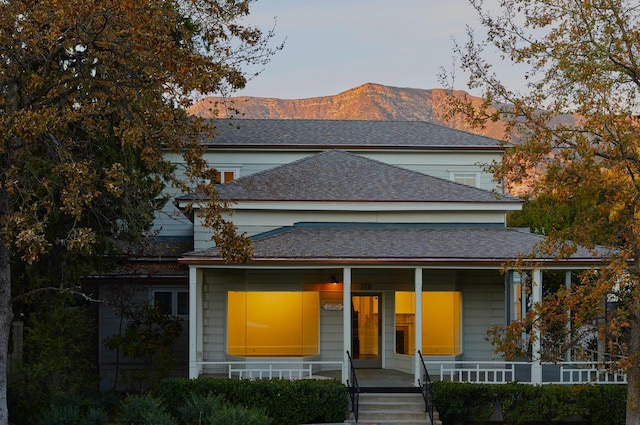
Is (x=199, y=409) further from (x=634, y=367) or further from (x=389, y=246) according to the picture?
(x=634, y=367)

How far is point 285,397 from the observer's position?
56.9 ft

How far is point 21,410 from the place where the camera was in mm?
16719

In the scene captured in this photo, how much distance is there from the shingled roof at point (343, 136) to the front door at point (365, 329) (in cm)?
752

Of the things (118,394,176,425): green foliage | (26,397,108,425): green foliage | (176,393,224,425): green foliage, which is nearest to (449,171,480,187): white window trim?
(176,393,224,425): green foliage

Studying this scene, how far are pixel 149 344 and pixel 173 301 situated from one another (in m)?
3.25

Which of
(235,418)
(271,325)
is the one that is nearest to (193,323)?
(271,325)

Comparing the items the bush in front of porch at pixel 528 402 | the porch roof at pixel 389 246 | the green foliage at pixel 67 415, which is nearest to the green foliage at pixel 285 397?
the green foliage at pixel 67 415

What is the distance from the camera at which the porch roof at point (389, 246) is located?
1831cm

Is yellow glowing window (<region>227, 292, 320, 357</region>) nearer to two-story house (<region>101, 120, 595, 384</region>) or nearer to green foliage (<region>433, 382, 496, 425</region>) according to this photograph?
two-story house (<region>101, 120, 595, 384</region>)

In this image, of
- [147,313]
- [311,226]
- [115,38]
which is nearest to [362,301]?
[311,226]

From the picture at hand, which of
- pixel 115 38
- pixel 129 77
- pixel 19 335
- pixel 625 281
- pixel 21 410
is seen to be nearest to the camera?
pixel 625 281

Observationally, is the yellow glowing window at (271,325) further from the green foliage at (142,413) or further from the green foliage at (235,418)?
the green foliage at (235,418)

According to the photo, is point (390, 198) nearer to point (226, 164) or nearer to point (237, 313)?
point (237, 313)

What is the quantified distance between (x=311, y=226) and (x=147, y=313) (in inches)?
182
